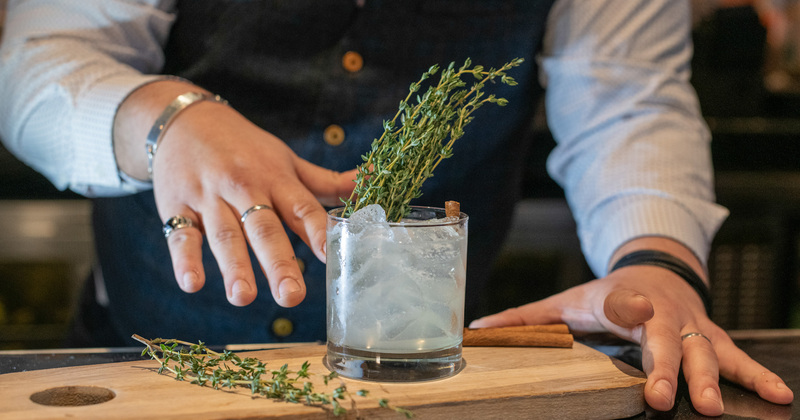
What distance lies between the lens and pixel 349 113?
146 cm

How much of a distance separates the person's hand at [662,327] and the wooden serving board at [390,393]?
0.17ft

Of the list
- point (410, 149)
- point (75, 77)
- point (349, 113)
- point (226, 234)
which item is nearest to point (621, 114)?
point (349, 113)

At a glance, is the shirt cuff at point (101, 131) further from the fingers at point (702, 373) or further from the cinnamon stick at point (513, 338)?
the fingers at point (702, 373)

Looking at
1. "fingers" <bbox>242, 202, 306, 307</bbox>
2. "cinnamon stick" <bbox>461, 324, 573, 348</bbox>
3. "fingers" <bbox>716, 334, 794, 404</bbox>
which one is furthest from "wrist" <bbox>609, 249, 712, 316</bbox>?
"fingers" <bbox>242, 202, 306, 307</bbox>

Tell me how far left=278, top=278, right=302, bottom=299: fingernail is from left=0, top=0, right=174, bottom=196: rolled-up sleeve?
50 cm

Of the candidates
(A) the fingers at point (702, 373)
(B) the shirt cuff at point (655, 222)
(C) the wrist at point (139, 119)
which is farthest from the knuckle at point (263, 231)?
(B) the shirt cuff at point (655, 222)

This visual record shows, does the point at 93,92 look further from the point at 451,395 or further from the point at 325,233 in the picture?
the point at 451,395

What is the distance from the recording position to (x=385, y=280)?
0.81 meters

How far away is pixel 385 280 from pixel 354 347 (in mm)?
91

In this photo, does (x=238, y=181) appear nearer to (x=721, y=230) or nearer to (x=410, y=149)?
(x=410, y=149)

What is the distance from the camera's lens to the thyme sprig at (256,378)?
0.76m

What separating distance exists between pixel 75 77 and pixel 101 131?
148 mm

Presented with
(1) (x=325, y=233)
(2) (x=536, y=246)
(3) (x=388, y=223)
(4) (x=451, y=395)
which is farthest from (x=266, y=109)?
(2) (x=536, y=246)

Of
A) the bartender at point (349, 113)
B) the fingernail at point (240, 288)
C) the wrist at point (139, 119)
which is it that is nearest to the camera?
the fingernail at point (240, 288)
